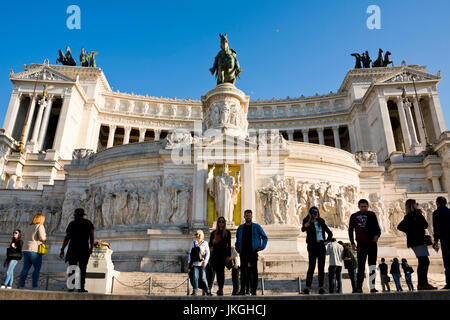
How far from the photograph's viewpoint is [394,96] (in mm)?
55562

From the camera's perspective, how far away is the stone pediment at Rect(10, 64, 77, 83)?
5734 cm

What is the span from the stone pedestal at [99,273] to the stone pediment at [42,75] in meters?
53.4

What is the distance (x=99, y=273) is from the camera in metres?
10.9

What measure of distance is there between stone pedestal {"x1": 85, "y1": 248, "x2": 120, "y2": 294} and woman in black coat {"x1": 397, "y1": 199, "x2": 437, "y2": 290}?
8.93m

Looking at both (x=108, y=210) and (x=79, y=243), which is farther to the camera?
(x=108, y=210)

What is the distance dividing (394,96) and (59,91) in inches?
2239

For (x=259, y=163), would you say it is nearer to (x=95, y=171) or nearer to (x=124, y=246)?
(x=124, y=246)

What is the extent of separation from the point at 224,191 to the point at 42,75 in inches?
2177

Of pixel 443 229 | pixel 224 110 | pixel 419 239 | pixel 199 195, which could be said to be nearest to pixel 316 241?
pixel 419 239

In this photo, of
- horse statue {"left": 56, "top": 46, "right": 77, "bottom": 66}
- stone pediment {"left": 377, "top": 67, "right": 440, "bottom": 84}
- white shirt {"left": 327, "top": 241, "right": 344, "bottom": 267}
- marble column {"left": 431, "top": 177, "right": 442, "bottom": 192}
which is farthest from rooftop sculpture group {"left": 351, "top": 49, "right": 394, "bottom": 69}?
white shirt {"left": 327, "top": 241, "right": 344, "bottom": 267}

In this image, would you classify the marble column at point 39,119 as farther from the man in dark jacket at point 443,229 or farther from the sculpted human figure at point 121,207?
the man in dark jacket at point 443,229

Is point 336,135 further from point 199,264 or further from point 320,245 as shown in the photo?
point 199,264

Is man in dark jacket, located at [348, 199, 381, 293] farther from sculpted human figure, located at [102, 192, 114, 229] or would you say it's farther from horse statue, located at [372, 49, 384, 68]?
horse statue, located at [372, 49, 384, 68]
